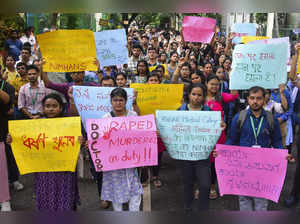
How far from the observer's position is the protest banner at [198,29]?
6.01 metres

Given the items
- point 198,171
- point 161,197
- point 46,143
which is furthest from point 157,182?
point 46,143

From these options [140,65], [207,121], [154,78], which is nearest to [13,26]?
[140,65]

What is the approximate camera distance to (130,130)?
2.86 meters

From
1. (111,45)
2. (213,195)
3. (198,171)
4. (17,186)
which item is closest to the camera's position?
(198,171)

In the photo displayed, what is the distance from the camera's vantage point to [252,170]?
9.62 ft

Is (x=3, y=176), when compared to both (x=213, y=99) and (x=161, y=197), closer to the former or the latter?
(x=161, y=197)

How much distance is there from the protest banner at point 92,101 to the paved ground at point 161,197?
106cm

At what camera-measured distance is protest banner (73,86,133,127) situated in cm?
374

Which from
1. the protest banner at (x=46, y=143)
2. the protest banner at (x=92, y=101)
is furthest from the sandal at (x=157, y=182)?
the protest banner at (x=46, y=143)

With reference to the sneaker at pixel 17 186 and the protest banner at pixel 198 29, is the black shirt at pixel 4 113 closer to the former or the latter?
the sneaker at pixel 17 186

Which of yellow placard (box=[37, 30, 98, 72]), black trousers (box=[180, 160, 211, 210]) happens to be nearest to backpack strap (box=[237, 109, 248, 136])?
black trousers (box=[180, 160, 211, 210])

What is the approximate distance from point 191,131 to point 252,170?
2.24 ft
